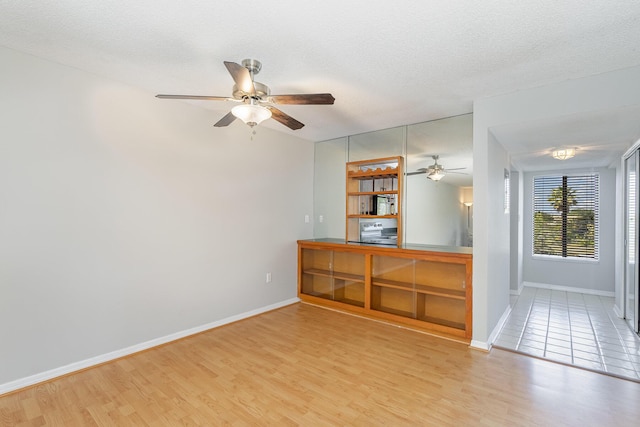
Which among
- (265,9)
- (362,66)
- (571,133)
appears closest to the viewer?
(265,9)

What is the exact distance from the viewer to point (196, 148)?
337 cm

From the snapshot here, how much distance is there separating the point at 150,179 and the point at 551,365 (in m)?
4.21

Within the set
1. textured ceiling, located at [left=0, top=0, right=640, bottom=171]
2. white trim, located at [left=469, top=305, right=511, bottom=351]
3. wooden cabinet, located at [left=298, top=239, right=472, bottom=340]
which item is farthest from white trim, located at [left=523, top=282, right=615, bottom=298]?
textured ceiling, located at [left=0, top=0, right=640, bottom=171]

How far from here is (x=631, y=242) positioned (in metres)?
3.52

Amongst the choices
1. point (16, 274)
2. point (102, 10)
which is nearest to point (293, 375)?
point (16, 274)

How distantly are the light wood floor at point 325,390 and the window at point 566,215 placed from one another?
3594mm

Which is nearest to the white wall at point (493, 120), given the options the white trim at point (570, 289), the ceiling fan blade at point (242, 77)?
A: the ceiling fan blade at point (242, 77)

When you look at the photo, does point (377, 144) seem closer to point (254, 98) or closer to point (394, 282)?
point (394, 282)

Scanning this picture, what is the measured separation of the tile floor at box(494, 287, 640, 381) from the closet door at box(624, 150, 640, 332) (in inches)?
7.6

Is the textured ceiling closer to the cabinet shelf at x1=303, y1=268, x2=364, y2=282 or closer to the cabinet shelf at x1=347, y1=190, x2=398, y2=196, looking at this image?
the cabinet shelf at x1=347, y1=190, x2=398, y2=196

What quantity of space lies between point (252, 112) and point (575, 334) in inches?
164

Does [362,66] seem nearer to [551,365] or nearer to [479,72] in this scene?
[479,72]

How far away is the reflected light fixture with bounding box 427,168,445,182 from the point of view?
364cm

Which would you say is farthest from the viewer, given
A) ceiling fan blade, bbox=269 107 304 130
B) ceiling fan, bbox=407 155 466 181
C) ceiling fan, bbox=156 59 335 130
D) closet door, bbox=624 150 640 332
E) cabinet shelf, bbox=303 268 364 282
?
cabinet shelf, bbox=303 268 364 282
